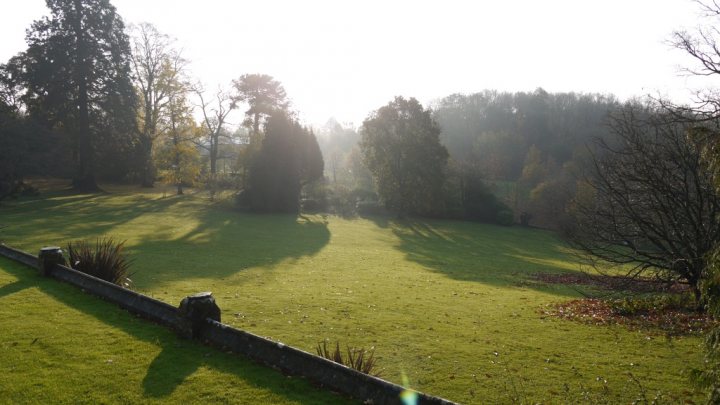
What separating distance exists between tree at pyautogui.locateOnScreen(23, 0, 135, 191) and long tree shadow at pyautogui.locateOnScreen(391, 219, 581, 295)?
31.1 meters

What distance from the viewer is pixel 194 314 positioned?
9.28 m

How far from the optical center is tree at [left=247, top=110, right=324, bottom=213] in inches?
1827

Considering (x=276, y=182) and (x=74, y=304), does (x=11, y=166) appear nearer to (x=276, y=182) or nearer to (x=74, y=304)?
(x=276, y=182)

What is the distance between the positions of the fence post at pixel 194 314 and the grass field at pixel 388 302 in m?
0.47

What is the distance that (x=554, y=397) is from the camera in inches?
320

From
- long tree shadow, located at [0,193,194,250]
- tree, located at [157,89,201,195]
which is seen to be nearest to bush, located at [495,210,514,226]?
tree, located at [157,89,201,195]

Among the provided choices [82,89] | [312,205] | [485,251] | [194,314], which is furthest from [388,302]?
[82,89]

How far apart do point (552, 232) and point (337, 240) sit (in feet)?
103

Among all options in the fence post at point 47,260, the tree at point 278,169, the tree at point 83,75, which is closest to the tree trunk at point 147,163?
the tree at point 83,75

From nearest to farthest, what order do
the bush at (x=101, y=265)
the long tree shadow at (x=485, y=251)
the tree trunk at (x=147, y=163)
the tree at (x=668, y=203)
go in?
the tree at (x=668, y=203) < the bush at (x=101, y=265) < the long tree shadow at (x=485, y=251) < the tree trunk at (x=147, y=163)

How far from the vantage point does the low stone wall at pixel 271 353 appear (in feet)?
21.9

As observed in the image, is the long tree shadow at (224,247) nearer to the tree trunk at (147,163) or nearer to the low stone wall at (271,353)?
the low stone wall at (271,353)

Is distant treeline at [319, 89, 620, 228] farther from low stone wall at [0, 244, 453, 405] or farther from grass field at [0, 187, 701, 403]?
low stone wall at [0, 244, 453, 405]

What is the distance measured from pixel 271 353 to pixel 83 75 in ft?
145
